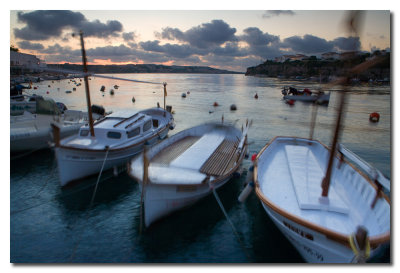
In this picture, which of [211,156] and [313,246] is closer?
[313,246]

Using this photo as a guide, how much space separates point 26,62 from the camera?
8969 mm


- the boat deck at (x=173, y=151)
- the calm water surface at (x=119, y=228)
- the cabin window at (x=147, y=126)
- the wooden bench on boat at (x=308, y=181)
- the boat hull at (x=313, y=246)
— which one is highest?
the cabin window at (x=147, y=126)

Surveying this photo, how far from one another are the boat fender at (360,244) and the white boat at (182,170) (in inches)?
194

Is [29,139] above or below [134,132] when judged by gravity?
below

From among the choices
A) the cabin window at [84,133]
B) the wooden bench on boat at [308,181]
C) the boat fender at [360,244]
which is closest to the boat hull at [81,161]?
the cabin window at [84,133]

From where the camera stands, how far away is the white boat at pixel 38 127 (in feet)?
48.9

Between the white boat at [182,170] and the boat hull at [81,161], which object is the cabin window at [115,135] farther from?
the white boat at [182,170]

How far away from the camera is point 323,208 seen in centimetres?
712

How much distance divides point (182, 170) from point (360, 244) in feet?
21.0

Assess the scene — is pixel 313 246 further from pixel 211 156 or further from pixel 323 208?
pixel 211 156

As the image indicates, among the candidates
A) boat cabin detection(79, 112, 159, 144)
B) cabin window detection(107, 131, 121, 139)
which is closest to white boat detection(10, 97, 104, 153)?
boat cabin detection(79, 112, 159, 144)

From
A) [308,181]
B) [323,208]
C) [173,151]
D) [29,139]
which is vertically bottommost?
[323,208]

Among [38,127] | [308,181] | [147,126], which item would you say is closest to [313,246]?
[308,181]

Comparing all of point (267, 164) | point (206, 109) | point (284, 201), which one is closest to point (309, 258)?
point (284, 201)
